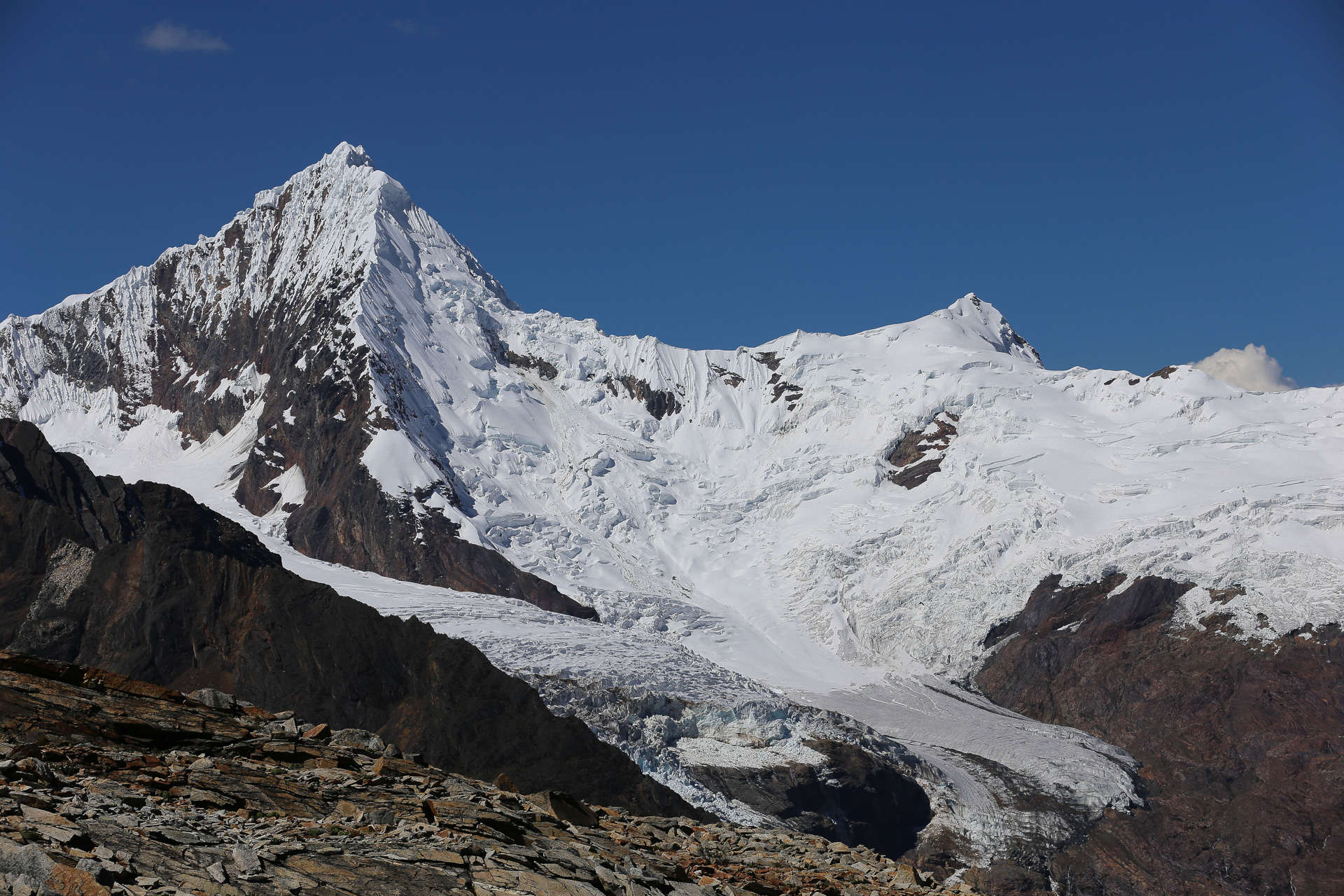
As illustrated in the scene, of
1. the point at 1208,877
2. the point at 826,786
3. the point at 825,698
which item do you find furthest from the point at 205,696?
the point at 825,698

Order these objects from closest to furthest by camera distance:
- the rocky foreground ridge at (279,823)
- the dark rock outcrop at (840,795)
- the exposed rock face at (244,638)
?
1. the rocky foreground ridge at (279,823)
2. the exposed rock face at (244,638)
3. the dark rock outcrop at (840,795)

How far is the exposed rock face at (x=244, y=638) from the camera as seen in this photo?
94500 millimetres

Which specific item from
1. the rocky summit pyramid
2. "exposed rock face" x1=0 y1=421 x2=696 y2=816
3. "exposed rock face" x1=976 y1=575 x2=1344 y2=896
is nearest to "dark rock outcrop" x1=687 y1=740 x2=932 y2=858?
the rocky summit pyramid

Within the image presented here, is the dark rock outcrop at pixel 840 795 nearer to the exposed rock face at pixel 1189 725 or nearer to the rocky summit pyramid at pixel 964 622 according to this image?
the rocky summit pyramid at pixel 964 622

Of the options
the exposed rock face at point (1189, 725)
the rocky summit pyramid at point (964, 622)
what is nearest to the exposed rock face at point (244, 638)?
the rocky summit pyramid at point (964, 622)

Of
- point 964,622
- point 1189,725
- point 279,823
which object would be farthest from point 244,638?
point 1189,725

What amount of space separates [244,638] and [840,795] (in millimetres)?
55943

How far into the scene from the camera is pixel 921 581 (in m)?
175

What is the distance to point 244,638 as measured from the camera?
105500mm

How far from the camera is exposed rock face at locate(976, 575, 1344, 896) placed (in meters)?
118

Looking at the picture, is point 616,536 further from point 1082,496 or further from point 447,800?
point 447,800

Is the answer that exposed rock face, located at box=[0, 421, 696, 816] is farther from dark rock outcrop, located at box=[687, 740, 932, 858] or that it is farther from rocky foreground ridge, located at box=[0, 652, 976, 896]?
rocky foreground ridge, located at box=[0, 652, 976, 896]

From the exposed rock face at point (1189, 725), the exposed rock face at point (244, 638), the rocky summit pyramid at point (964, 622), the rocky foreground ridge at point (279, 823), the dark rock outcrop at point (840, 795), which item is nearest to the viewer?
the rocky foreground ridge at point (279, 823)

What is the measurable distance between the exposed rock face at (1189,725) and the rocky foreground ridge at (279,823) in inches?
3767
